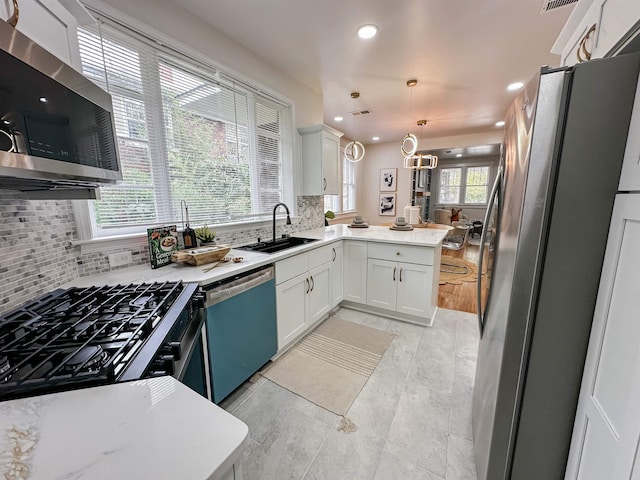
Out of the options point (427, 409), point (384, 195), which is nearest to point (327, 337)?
point (427, 409)

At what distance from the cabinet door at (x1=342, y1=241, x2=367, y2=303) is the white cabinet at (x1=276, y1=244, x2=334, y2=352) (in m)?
0.32

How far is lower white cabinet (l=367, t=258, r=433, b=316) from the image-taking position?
2.60 m

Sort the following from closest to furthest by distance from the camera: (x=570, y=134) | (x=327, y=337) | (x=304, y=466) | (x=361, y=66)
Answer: (x=570, y=134), (x=304, y=466), (x=327, y=337), (x=361, y=66)

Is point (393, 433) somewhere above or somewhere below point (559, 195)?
below

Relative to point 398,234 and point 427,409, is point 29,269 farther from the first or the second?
point 398,234

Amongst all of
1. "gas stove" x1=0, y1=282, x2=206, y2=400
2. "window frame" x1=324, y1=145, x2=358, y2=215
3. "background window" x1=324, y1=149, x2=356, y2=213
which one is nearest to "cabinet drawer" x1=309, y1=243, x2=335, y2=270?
"gas stove" x1=0, y1=282, x2=206, y2=400

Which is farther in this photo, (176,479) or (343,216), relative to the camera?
(343,216)

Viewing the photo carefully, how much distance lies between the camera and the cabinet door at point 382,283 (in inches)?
108

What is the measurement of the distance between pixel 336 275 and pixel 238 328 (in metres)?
1.43

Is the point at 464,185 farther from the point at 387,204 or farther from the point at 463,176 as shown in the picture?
the point at 387,204

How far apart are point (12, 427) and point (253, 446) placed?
125cm

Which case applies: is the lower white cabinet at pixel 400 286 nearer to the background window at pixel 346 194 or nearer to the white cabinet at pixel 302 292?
the white cabinet at pixel 302 292

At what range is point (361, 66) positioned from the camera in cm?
285

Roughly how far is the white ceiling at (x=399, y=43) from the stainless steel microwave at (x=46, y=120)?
5.08ft
